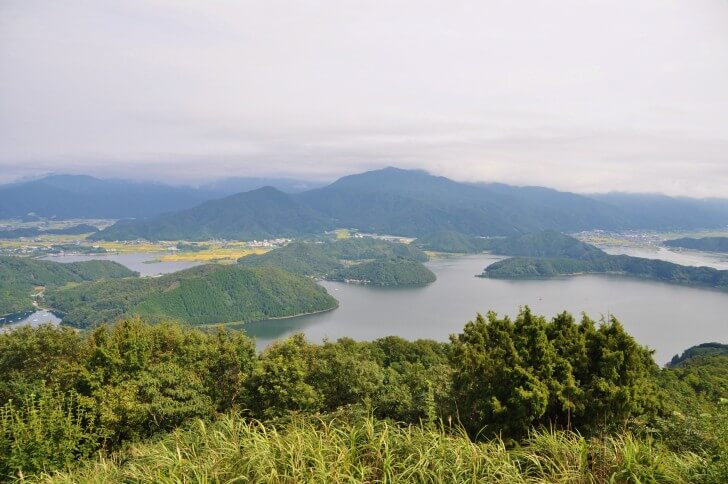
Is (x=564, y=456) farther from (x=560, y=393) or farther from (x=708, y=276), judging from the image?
(x=708, y=276)

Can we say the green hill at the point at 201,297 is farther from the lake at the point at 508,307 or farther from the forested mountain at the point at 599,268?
the forested mountain at the point at 599,268

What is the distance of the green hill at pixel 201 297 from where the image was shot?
187 feet

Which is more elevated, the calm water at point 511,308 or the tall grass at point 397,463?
the tall grass at point 397,463

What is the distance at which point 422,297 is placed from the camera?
65.4m

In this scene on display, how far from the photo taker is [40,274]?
254ft

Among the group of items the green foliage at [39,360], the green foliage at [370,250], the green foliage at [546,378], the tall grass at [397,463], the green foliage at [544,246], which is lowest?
the green foliage at [370,250]

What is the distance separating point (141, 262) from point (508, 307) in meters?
82.2

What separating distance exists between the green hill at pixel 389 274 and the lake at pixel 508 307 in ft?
10.8

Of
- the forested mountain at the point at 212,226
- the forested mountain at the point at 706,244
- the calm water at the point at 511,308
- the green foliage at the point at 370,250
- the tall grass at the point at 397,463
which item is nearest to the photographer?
the tall grass at the point at 397,463

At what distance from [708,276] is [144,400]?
3522 inches

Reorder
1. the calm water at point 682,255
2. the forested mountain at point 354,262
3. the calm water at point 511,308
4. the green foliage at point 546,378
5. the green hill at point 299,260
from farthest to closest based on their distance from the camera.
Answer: the green hill at point 299,260 < the calm water at point 682,255 < the forested mountain at point 354,262 < the calm water at point 511,308 < the green foliage at point 546,378

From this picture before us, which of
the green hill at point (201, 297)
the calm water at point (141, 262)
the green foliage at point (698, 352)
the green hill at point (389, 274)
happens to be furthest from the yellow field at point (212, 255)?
the green foliage at point (698, 352)

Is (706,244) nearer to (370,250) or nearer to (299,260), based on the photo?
(370,250)

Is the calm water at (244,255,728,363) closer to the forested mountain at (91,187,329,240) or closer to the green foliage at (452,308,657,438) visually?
the green foliage at (452,308,657,438)
